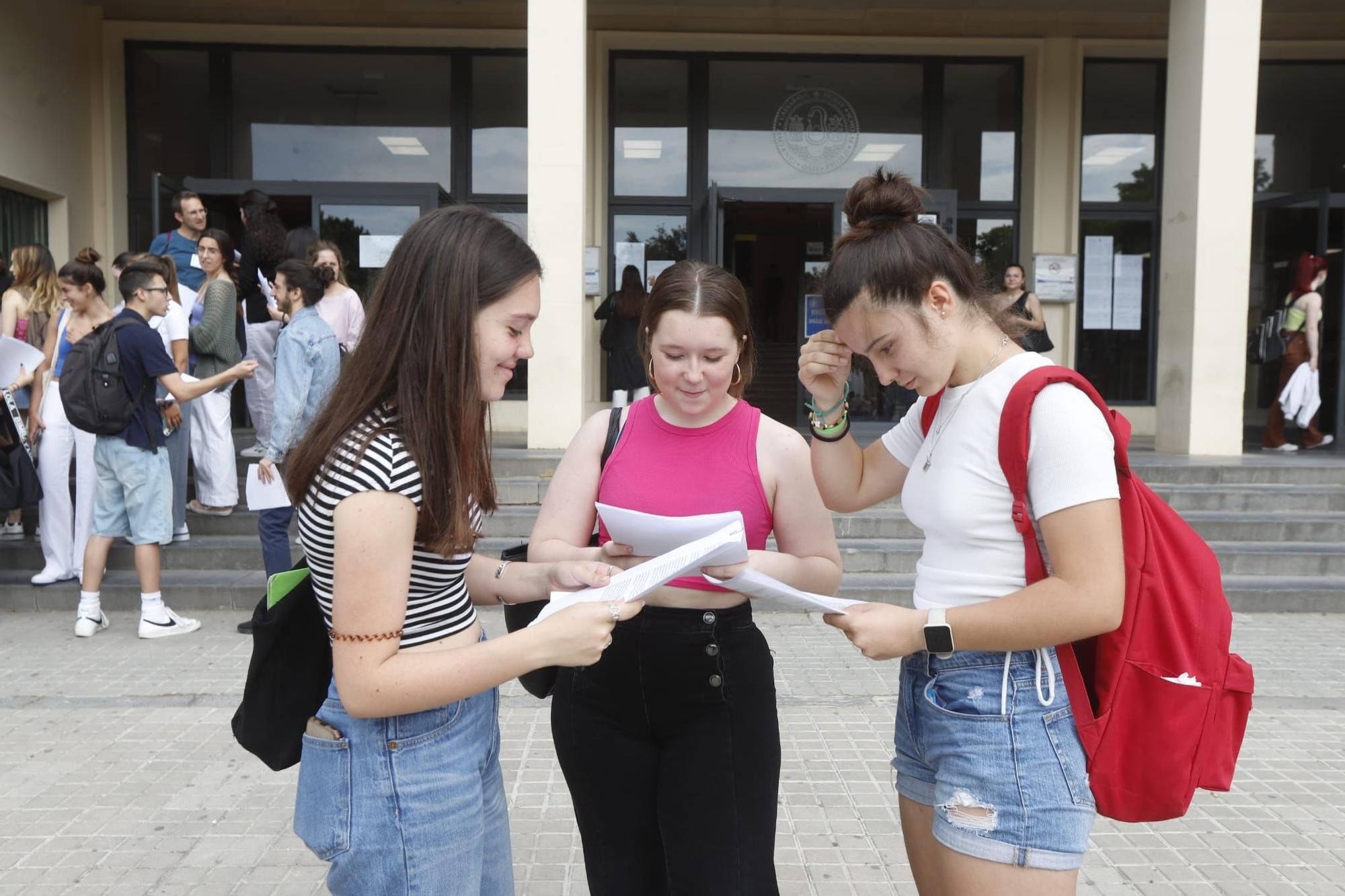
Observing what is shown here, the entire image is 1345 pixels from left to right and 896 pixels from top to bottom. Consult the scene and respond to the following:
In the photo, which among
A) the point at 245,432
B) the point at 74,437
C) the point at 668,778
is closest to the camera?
the point at 668,778

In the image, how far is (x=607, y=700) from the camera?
7.36 ft

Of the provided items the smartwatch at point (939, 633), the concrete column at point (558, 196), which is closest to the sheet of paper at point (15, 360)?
the concrete column at point (558, 196)

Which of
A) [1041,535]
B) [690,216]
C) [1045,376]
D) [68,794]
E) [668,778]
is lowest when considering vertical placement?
[68,794]

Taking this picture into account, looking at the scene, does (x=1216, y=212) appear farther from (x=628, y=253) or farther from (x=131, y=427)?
(x=131, y=427)

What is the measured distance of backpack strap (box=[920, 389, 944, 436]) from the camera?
1981 mm

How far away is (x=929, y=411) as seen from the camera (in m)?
2.04

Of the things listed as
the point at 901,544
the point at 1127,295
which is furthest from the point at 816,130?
the point at 901,544

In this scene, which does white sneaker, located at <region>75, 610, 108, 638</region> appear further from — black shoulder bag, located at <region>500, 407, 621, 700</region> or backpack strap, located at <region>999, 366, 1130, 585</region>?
backpack strap, located at <region>999, 366, 1130, 585</region>

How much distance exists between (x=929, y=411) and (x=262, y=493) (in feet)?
14.7

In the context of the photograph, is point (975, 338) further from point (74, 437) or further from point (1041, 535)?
point (74, 437)

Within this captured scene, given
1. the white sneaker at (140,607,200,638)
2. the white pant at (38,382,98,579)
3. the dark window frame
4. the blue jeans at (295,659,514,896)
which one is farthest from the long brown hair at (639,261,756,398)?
the dark window frame

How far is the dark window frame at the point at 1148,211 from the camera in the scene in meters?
12.7

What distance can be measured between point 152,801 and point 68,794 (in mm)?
353

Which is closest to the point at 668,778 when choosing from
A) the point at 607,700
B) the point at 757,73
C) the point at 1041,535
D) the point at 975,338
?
the point at 607,700
